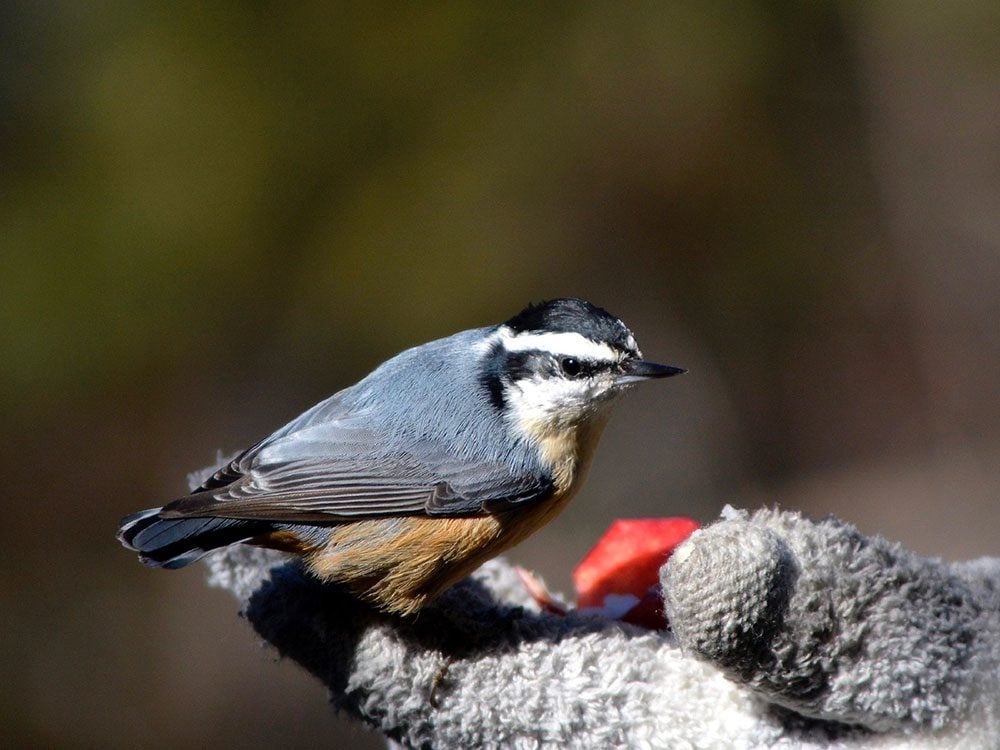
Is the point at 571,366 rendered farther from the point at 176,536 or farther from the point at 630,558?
the point at 176,536

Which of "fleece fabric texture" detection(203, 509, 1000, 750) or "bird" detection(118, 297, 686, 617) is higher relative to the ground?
"bird" detection(118, 297, 686, 617)

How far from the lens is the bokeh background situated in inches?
117

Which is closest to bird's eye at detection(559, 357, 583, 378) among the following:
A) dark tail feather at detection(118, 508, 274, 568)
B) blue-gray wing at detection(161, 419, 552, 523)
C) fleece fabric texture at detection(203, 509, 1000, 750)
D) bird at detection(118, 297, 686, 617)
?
bird at detection(118, 297, 686, 617)

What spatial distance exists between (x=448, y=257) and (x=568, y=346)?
1.75 metres

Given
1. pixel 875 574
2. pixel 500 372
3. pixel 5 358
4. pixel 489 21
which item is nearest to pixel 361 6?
pixel 489 21

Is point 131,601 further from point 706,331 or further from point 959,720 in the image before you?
point 959,720

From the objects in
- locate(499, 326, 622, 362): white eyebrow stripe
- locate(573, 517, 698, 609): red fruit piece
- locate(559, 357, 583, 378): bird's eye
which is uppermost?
locate(499, 326, 622, 362): white eyebrow stripe

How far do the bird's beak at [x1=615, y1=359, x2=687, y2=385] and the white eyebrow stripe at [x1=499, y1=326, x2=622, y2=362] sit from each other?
2 cm

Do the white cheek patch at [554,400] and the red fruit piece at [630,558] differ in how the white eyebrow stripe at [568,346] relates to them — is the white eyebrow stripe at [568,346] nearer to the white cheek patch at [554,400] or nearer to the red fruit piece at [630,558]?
the white cheek patch at [554,400]

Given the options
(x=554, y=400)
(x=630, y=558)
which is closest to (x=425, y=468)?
(x=554, y=400)

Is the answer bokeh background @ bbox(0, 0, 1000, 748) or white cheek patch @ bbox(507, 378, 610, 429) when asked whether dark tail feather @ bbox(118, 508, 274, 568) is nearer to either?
white cheek patch @ bbox(507, 378, 610, 429)

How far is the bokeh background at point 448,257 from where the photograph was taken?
117 inches

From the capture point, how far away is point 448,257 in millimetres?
3238

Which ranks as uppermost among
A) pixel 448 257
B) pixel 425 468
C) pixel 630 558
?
pixel 448 257
